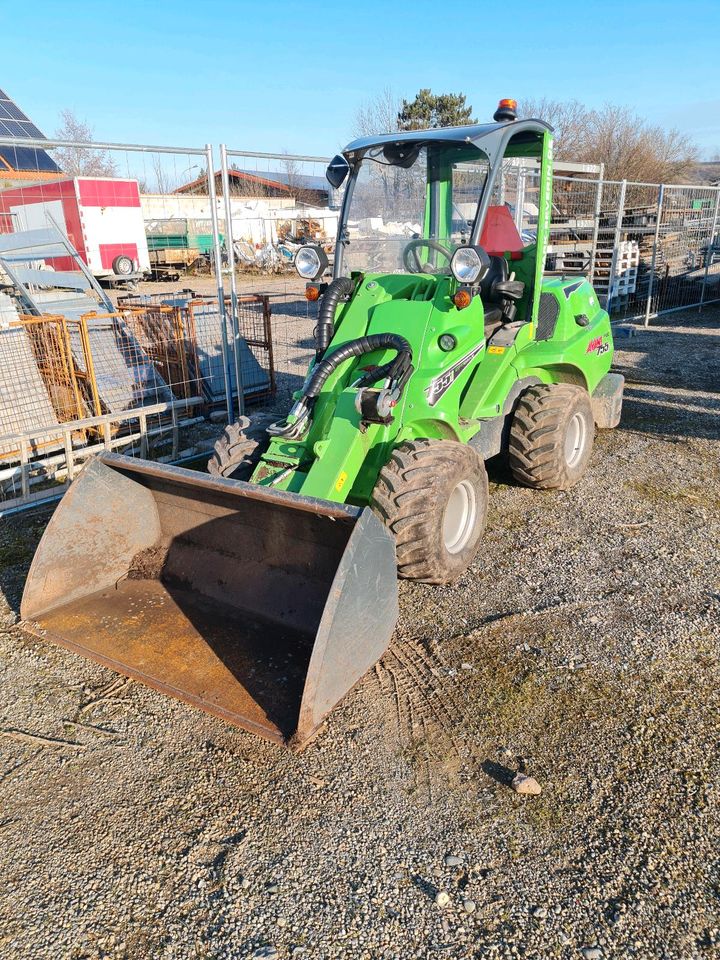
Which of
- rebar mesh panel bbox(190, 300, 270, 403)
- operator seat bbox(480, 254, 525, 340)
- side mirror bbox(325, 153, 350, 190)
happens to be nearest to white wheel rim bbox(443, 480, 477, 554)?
operator seat bbox(480, 254, 525, 340)

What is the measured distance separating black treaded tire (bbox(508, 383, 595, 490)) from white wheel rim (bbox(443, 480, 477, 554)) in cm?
121

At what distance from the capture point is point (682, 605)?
4160 mm

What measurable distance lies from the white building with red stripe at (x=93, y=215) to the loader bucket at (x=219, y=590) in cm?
1648

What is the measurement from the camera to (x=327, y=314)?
4.71 meters

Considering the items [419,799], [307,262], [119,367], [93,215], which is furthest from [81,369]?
[93,215]

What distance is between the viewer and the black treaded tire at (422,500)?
3.81 metres

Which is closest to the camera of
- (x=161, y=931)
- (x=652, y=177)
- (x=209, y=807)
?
(x=161, y=931)

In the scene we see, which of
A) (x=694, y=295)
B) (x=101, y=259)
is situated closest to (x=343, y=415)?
(x=694, y=295)

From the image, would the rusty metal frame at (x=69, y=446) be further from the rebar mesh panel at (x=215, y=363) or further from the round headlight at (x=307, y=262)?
the round headlight at (x=307, y=262)

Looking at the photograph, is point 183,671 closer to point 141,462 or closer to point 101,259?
point 141,462

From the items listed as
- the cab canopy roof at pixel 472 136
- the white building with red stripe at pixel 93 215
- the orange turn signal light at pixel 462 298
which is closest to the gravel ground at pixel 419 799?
the orange turn signal light at pixel 462 298

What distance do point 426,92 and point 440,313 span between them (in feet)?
108

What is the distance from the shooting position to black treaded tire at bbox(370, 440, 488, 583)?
3.81 meters

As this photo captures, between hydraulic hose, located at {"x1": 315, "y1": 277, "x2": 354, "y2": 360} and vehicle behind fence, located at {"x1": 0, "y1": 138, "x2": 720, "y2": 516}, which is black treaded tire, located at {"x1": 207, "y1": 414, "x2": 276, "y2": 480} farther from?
vehicle behind fence, located at {"x1": 0, "y1": 138, "x2": 720, "y2": 516}
